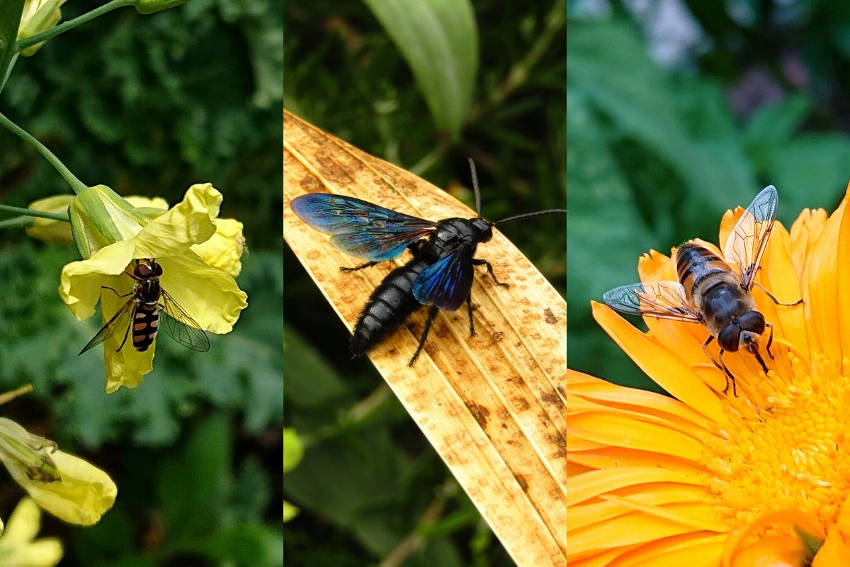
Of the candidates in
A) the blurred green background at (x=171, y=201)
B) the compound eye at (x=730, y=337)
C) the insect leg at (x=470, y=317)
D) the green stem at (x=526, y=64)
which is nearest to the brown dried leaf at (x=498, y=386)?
the insect leg at (x=470, y=317)

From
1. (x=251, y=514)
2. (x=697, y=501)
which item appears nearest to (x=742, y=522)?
(x=697, y=501)

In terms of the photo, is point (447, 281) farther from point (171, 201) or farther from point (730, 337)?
point (171, 201)

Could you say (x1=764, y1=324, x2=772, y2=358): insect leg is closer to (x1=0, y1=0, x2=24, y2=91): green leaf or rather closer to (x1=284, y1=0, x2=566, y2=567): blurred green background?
(x1=284, y1=0, x2=566, y2=567): blurred green background

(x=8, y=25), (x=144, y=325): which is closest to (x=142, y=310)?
(x=144, y=325)

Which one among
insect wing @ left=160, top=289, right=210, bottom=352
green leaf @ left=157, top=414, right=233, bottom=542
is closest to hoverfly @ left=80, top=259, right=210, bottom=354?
insect wing @ left=160, top=289, right=210, bottom=352

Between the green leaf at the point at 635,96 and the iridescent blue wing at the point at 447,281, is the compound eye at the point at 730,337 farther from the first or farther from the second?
the green leaf at the point at 635,96

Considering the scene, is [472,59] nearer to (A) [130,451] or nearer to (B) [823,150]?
(B) [823,150]
